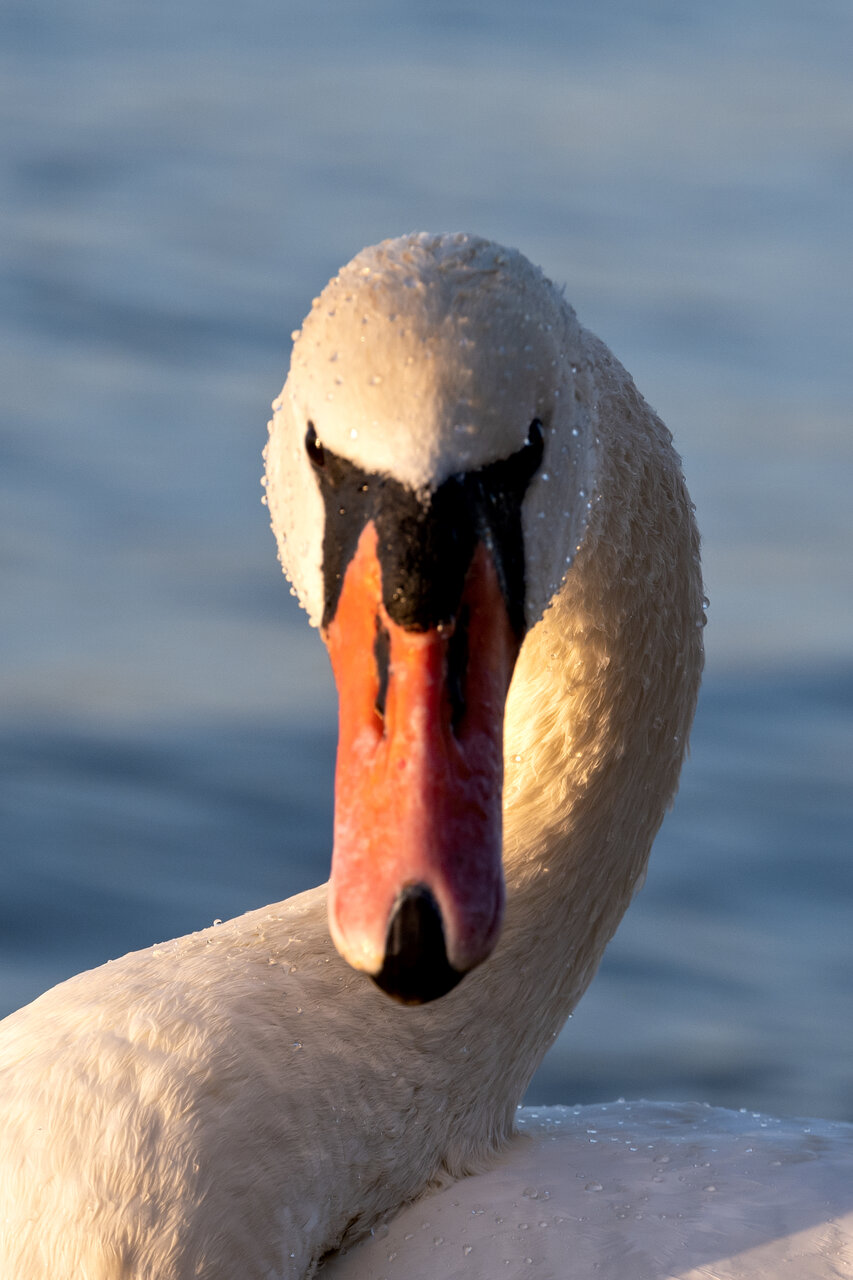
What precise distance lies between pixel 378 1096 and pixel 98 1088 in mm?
437

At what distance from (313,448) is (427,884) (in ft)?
1.79

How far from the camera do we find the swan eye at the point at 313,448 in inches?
90.5

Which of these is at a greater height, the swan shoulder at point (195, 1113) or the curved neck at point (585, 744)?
the curved neck at point (585, 744)

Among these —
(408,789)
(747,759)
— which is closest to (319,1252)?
(408,789)

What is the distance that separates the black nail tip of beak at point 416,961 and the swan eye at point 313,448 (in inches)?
21.6

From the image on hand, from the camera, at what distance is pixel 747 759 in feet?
21.5

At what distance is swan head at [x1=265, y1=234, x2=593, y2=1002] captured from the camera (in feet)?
6.91

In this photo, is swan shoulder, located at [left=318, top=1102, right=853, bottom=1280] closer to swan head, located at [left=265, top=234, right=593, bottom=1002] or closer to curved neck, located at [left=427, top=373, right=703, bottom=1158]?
curved neck, located at [left=427, top=373, right=703, bottom=1158]

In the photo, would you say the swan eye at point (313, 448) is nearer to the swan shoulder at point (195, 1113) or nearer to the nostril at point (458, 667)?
the nostril at point (458, 667)

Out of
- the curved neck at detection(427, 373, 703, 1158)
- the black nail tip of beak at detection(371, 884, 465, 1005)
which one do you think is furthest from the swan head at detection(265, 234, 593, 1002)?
the curved neck at detection(427, 373, 703, 1158)

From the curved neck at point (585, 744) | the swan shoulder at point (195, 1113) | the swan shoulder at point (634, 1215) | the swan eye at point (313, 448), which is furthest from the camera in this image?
the curved neck at point (585, 744)

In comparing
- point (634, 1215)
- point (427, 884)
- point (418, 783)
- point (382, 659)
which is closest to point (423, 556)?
point (382, 659)

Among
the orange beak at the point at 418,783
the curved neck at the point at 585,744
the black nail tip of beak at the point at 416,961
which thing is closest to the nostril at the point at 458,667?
the orange beak at the point at 418,783

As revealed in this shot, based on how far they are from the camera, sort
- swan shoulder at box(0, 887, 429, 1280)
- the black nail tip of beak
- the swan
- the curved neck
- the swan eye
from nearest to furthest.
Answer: the black nail tip of beak < the swan < the swan eye < swan shoulder at box(0, 887, 429, 1280) < the curved neck
